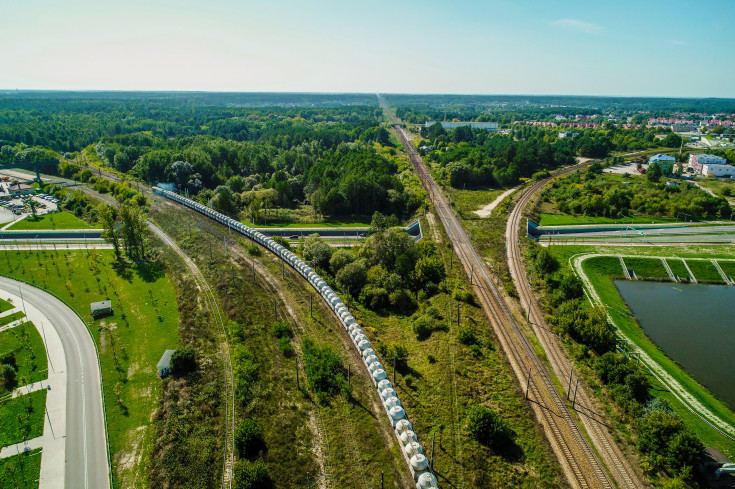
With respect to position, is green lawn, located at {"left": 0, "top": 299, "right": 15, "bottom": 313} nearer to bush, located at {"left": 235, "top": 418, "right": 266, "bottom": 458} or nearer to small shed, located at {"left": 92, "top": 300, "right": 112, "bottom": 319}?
small shed, located at {"left": 92, "top": 300, "right": 112, "bottom": 319}

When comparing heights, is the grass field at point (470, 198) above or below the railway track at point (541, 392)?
above

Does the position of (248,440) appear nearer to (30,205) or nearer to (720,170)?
(30,205)

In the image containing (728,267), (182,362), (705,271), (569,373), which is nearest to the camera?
(569,373)

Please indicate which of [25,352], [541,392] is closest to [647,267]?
[541,392]

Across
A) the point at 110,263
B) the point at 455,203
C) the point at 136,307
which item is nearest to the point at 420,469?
the point at 136,307

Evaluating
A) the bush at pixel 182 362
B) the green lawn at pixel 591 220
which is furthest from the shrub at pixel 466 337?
the green lawn at pixel 591 220

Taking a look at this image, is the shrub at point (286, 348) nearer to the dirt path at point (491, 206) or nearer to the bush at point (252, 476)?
the bush at point (252, 476)

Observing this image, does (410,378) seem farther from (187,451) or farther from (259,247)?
(259,247)
